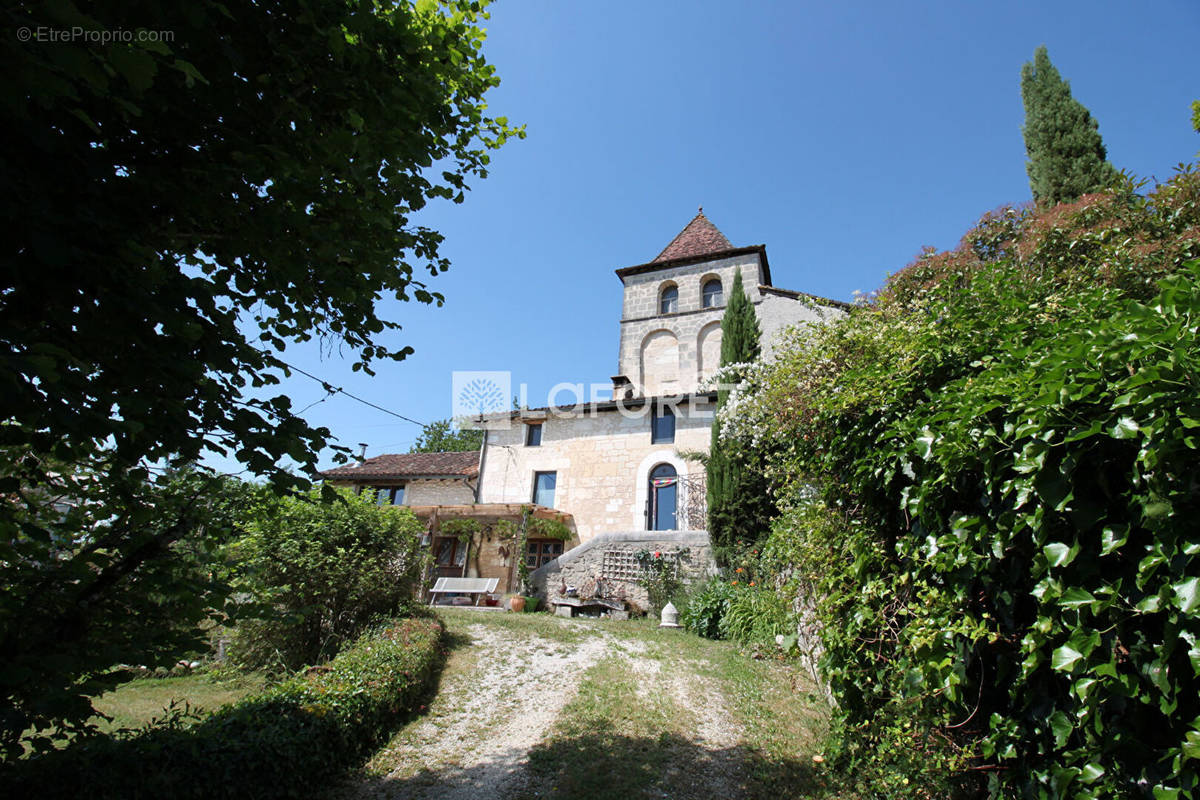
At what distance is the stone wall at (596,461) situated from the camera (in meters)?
16.7

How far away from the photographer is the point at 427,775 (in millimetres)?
4938

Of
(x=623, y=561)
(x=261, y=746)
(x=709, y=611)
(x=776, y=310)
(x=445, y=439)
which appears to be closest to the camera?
(x=261, y=746)

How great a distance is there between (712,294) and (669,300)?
1.75 m

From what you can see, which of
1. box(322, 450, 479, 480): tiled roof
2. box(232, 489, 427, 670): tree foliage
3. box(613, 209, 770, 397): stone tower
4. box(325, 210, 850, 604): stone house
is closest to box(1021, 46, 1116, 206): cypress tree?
box(325, 210, 850, 604): stone house

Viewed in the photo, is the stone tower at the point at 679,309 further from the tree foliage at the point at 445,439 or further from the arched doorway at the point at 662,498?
the tree foliage at the point at 445,439

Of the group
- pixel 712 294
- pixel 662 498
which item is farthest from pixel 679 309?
pixel 662 498

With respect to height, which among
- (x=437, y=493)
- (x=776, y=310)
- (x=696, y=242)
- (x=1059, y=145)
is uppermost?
(x=696, y=242)

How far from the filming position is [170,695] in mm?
8336

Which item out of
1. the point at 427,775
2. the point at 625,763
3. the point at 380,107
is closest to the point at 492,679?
the point at 427,775

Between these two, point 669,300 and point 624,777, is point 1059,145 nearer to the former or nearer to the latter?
point 669,300

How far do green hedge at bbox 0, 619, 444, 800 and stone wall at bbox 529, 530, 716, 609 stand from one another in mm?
7407

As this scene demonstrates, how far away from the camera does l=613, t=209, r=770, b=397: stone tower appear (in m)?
20.2

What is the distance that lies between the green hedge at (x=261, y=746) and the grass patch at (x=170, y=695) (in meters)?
2.06

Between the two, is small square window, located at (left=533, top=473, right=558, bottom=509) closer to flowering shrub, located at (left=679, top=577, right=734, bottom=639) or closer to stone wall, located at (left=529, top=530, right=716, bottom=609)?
stone wall, located at (left=529, top=530, right=716, bottom=609)
